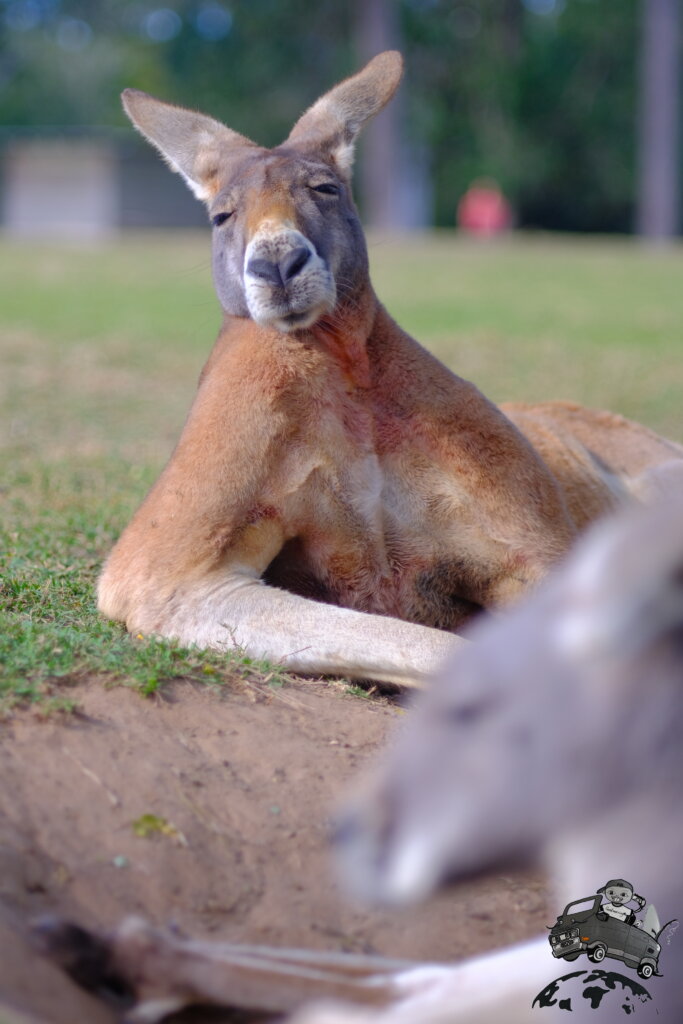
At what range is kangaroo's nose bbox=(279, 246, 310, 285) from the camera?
4.23 m

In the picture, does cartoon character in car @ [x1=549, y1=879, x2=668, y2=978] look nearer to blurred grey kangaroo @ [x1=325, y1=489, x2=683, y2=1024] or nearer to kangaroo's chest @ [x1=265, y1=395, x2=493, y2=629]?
blurred grey kangaroo @ [x1=325, y1=489, x2=683, y2=1024]

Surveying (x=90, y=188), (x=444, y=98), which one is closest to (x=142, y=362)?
(x=444, y=98)

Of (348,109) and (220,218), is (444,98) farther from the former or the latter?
(220,218)

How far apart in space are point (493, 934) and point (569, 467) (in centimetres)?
264

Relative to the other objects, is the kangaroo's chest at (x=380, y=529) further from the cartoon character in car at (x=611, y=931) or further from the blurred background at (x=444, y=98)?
the blurred background at (x=444, y=98)

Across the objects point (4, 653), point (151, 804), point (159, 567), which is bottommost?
point (151, 804)

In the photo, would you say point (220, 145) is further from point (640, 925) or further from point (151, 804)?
point (640, 925)

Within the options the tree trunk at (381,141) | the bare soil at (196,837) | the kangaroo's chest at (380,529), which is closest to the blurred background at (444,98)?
the tree trunk at (381,141)

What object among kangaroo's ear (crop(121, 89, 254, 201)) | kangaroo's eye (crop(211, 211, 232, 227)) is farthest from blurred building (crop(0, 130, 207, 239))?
kangaroo's eye (crop(211, 211, 232, 227))

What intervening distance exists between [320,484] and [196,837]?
→ 1394 millimetres

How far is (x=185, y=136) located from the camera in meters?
5.18

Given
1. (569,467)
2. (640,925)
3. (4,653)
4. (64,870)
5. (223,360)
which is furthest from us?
(569,467)

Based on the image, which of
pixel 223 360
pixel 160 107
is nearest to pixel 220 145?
pixel 160 107

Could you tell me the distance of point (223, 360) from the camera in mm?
4559
